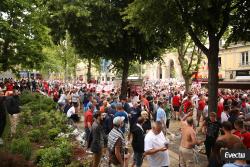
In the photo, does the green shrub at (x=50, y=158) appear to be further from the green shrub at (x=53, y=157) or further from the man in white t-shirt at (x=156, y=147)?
the man in white t-shirt at (x=156, y=147)

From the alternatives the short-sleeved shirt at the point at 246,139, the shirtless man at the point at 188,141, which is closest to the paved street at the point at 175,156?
the shirtless man at the point at 188,141

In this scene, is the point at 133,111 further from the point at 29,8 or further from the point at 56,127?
the point at 29,8

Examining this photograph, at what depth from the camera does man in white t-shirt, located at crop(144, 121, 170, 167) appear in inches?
378

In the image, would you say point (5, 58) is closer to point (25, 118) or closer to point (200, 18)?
point (25, 118)

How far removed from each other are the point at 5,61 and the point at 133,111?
14.0 metres

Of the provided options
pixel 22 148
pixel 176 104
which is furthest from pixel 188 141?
pixel 176 104

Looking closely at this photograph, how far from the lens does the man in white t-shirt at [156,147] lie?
9.61 metres

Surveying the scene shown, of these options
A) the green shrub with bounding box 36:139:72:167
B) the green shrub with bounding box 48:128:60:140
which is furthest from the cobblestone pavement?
the green shrub with bounding box 36:139:72:167

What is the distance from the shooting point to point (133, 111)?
56.4 ft

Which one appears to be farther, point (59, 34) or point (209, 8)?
point (59, 34)

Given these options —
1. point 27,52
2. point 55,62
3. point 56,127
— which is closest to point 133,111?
point 56,127

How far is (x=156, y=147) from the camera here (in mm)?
9641

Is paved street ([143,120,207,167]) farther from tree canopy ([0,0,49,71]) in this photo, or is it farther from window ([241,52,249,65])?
window ([241,52,249,65])


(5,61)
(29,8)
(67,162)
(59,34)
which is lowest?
(67,162)
